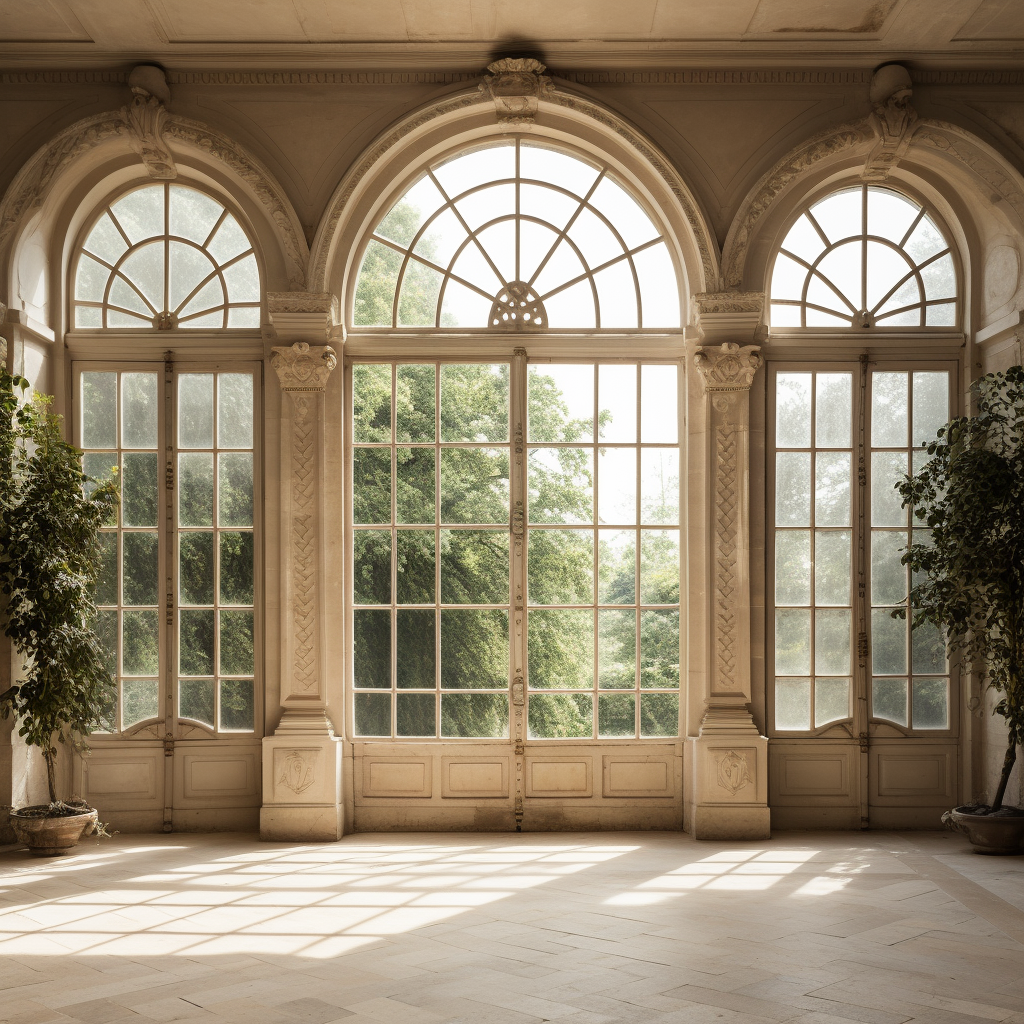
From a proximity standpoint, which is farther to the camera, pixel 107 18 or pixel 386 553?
pixel 386 553

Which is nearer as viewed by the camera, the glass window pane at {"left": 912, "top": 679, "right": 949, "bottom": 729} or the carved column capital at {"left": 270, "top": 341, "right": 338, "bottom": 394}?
the carved column capital at {"left": 270, "top": 341, "right": 338, "bottom": 394}

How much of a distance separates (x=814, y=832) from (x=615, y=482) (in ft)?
7.92

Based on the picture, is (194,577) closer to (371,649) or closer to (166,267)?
(371,649)

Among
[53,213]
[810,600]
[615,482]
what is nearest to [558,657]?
[615,482]

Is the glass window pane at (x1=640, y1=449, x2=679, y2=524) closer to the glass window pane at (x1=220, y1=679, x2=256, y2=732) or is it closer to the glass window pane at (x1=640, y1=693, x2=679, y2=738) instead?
the glass window pane at (x1=640, y1=693, x2=679, y2=738)

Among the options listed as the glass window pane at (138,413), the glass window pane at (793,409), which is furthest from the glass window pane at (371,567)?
the glass window pane at (793,409)

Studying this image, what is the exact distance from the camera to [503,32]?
5867 millimetres

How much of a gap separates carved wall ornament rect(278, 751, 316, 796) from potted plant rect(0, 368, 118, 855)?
3.50 ft

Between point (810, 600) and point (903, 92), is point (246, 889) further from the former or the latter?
point (903, 92)

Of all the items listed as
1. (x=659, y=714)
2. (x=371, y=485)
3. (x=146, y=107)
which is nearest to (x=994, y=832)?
(x=659, y=714)

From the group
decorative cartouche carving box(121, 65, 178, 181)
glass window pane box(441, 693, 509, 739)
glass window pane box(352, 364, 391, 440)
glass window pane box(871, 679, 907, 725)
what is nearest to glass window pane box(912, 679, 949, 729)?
glass window pane box(871, 679, 907, 725)

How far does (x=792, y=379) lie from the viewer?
251 inches

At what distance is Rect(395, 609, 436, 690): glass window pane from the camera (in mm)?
6277

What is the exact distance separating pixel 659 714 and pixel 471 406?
7.30 ft
